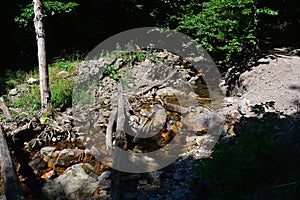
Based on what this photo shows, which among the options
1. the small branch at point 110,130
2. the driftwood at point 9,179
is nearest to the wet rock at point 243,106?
the small branch at point 110,130

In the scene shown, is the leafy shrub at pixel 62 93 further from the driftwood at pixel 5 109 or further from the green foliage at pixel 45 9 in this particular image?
the green foliage at pixel 45 9

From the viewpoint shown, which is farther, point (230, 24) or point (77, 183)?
point (230, 24)

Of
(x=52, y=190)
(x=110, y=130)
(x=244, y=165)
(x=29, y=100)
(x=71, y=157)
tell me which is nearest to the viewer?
(x=244, y=165)

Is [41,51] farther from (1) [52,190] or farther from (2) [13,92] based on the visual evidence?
(1) [52,190]

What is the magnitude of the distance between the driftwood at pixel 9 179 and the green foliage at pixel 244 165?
8.01 ft

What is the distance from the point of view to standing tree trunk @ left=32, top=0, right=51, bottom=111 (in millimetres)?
7028

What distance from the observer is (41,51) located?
7238mm

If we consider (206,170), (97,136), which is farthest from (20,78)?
(206,170)

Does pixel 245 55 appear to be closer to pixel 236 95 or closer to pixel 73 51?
pixel 236 95

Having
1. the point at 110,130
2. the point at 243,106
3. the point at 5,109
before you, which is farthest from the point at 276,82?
the point at 5,109

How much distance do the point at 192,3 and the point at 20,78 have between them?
590 cm

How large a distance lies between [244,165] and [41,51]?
17.3 ft

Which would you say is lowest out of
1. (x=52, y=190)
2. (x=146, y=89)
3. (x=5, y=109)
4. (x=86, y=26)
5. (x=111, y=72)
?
(x=52, y=190)

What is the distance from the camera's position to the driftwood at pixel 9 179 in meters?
4.40
